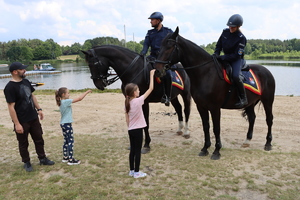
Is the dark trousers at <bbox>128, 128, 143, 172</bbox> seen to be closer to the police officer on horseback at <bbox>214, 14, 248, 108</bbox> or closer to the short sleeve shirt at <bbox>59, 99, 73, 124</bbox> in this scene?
the short sleeve shirt at <bbox>59, 99, 73, 124</bbox>

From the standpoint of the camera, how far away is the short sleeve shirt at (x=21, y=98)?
4.34 metres

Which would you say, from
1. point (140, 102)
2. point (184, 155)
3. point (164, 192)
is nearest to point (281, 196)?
point (164, 192)

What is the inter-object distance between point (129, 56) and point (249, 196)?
13.0 ft

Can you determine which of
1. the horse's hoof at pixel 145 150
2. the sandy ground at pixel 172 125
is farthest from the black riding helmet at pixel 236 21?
the horse's hoof at pixel 145 150

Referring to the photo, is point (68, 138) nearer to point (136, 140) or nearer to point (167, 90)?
point (136, 140)

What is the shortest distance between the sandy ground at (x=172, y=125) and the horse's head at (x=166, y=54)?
8.66 feet

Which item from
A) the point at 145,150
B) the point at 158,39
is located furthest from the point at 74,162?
the point at 158,39

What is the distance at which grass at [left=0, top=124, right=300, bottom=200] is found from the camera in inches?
149

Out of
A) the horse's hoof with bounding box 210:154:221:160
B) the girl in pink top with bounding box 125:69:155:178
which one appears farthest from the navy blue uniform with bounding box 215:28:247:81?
the girl in pink top with bounding box 125:69:155:178

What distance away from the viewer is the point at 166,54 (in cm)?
469

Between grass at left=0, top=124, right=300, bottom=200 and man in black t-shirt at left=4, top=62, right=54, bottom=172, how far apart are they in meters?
0.68

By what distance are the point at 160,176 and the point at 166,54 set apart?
96.6 inches

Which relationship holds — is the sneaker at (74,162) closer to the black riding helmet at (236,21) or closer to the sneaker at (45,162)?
the sneaker at (45,162)

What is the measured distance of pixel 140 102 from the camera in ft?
13.1
